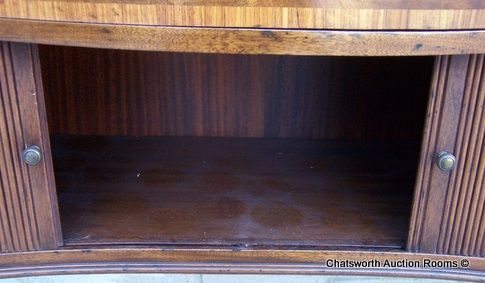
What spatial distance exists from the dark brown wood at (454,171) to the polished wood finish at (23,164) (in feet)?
1.29

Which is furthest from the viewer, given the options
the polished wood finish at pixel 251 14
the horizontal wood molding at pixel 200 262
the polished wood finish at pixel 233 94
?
the polished wood finish at pixel 233 94

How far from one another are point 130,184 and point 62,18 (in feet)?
0.98

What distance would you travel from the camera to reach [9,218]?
0.59m

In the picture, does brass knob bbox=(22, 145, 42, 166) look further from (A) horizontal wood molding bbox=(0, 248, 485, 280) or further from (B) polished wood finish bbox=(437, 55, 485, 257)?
(B) polished wood finish bbox=(437, 55, 485, 257)

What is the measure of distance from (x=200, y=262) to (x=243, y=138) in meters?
0.27

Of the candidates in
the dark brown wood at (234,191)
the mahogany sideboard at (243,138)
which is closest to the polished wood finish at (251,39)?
the mahogany sideboard at (243,138)

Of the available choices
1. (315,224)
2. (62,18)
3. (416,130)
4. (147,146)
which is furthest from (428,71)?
(62,18)

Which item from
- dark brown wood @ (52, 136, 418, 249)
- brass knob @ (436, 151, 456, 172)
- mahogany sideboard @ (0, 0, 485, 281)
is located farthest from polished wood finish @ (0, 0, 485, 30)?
dark brown wood @ (52, 136, 418, 249)

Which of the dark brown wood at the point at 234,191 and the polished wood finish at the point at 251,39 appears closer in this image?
the polished wood finish at the point at 251,39

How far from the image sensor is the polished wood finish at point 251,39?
0.46 meters

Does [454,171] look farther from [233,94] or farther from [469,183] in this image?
[233,94]

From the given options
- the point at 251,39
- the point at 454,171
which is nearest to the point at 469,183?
A: the point at 454,171

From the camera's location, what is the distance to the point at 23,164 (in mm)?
557

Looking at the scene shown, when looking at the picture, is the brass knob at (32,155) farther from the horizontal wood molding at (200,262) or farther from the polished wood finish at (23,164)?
the horizontal wood molding at (200,262)
